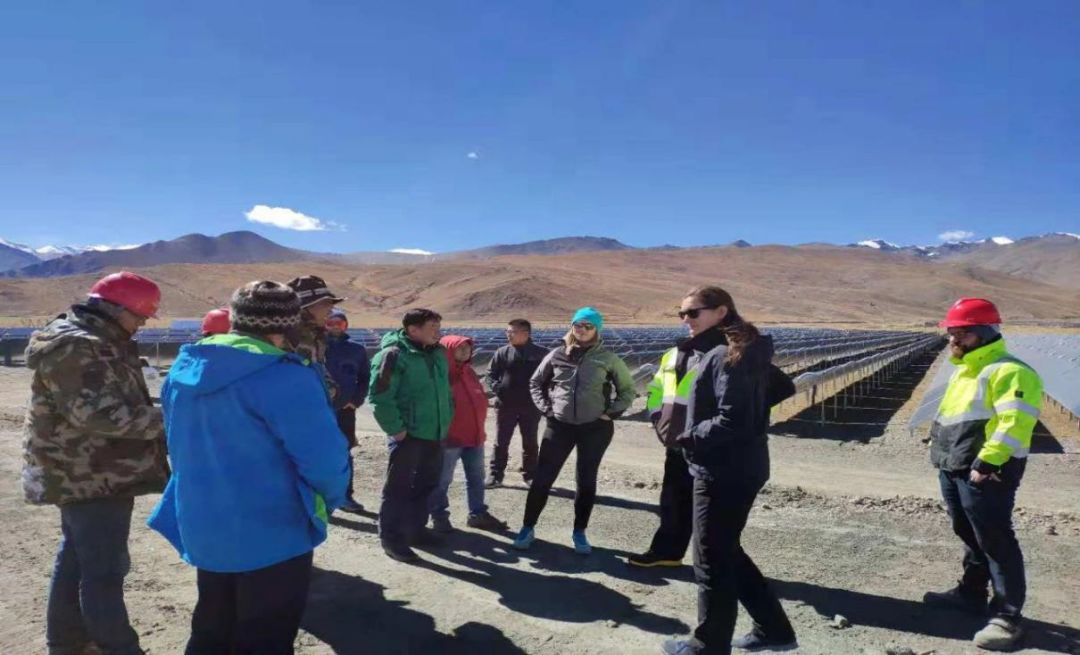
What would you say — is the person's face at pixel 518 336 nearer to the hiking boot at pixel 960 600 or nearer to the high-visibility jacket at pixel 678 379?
the high-visibility jacket at pixel 678 379

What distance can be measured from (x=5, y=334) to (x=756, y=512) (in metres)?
26.7

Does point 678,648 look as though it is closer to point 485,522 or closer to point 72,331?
point 485,522

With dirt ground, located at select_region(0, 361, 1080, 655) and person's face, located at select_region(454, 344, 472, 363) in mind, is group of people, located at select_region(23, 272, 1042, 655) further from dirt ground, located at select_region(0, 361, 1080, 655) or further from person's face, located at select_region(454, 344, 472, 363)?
person's face, located at select_region(454, 344, 472, 363)

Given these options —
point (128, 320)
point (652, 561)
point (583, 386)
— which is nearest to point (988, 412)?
point (652, 561)

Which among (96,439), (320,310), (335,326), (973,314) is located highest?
(973,314)

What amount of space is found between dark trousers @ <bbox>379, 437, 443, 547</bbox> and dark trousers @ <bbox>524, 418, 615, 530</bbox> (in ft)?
2.31

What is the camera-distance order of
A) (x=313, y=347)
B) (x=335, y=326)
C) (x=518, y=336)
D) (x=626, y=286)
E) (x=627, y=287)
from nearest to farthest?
(x=313, y=347)
(x=335, y=326)
(x=518, y=336)
(x=627, y=287)
(x=626, y=286)

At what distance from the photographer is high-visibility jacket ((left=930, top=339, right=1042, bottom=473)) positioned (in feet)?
11.1

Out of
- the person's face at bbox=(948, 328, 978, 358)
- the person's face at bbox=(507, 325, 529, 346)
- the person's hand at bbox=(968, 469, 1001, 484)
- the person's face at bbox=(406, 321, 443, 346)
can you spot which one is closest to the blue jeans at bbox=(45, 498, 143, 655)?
the person's face at bbox=(406, 321, 443, 346)

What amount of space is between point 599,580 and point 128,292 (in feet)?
9.68

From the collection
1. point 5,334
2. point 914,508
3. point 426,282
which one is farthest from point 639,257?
point 914,508

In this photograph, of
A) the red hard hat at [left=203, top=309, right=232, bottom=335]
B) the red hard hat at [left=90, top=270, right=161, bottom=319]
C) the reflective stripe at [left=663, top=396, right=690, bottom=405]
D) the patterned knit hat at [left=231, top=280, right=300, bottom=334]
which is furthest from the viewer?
the red hard hat at [left=203, top=309, right=232, bottom=335]

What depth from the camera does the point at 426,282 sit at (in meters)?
97.2

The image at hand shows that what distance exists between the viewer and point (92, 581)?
9.89 feet
